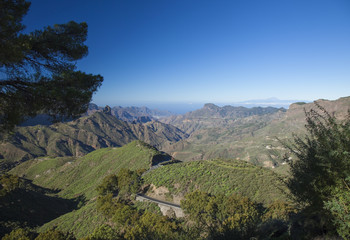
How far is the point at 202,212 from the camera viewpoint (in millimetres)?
23531

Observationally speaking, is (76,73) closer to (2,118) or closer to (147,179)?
(2,118)

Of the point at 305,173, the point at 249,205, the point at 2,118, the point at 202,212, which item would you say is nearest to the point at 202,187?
the point at 202,212

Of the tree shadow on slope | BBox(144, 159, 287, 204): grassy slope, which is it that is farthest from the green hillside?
BBox(144, 159, 287, 204): grassy slope

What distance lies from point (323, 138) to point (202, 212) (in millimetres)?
21778

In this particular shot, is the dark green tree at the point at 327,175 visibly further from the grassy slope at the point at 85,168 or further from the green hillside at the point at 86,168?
the green hillside at the point at 86,168

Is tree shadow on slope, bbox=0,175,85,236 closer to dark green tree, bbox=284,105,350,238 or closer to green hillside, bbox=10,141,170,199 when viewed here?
green hillside, bbox=10,141,170,199

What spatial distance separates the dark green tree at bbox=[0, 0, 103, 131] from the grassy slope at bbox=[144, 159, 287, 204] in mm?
28124

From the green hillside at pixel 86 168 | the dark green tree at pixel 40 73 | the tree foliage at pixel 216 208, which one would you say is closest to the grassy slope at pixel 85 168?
the green hillside at pixel 86 168

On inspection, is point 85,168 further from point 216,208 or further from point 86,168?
point 216,208

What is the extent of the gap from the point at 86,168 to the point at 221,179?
72.3 meters

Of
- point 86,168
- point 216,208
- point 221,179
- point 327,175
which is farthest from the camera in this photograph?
point 86,168

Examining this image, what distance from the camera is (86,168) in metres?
82.2

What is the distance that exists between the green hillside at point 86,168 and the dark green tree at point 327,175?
179 feet

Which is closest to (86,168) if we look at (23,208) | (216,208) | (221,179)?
(23,208)
